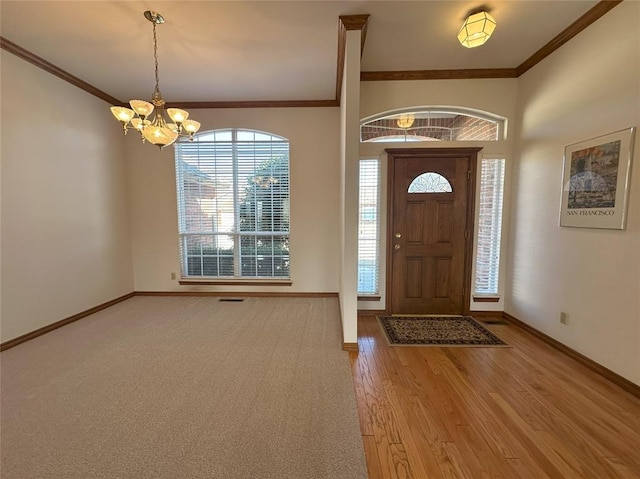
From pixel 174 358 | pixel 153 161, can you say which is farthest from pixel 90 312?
pixel 153 161

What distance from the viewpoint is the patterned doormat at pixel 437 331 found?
274 centimetres

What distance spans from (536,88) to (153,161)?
5207 millimetres

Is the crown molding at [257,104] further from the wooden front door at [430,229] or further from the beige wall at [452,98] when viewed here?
the wooden front door at [430,229]

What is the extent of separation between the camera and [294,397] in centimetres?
190

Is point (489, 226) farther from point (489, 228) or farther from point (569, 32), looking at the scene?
point (569, 32)

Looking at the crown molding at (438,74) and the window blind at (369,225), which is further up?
the crown molding at (438,74)

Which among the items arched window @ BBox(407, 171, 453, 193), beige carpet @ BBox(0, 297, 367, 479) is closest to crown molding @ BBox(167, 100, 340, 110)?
arched window @ BBox(407, 171, 453, 193)

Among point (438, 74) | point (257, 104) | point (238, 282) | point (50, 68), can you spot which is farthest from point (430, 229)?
point (50, 68)

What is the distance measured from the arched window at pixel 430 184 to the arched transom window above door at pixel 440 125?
486 millimetres

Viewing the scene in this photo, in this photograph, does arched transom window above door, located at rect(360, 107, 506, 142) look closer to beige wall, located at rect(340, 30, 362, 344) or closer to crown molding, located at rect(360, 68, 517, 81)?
crown molding, located at rect(360, 68, 517, 81)

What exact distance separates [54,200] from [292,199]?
9.30 ft

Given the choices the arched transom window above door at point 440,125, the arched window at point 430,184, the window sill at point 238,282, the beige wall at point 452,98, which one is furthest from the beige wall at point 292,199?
the arched window at point 430,184

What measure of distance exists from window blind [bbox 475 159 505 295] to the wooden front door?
16 centimetres

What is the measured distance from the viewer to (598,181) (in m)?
2.23
